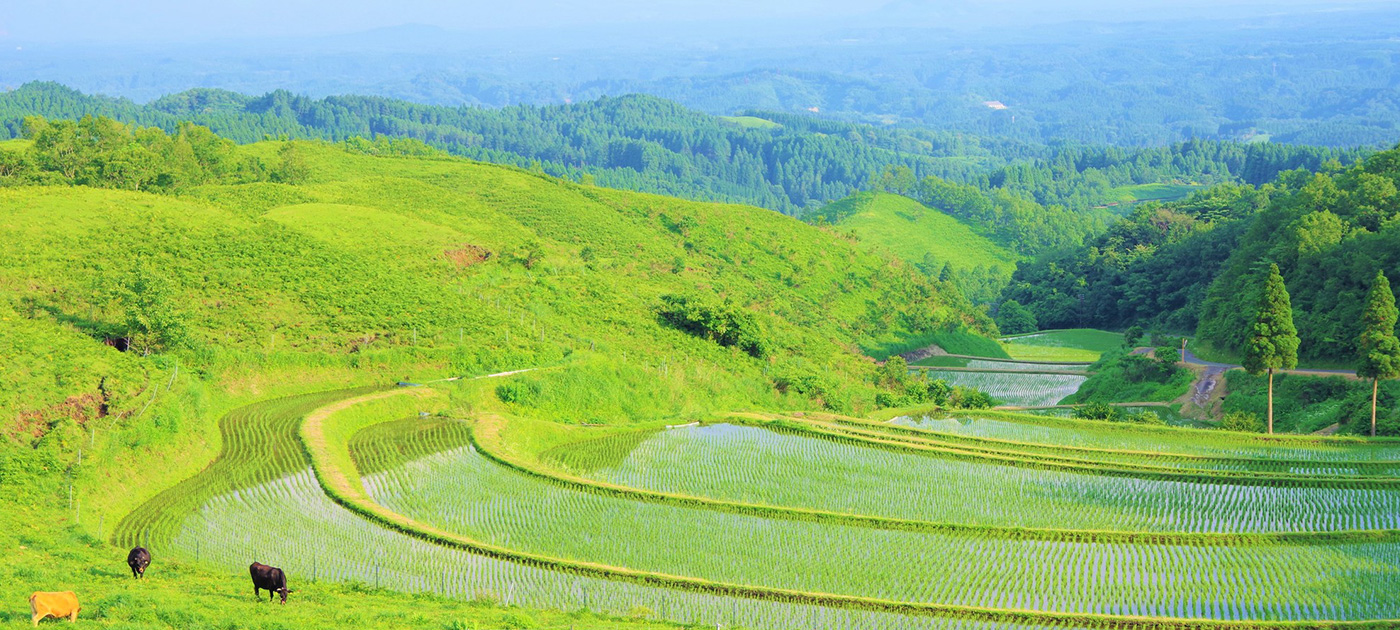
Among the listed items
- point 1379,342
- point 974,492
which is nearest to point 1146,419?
point 1379,342

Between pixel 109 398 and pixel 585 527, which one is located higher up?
pixel 109 398

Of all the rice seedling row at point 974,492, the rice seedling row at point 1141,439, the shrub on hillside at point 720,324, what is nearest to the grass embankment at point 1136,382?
the rice seedling row at point 1141,439

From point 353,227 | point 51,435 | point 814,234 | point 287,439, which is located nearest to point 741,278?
point 814,234

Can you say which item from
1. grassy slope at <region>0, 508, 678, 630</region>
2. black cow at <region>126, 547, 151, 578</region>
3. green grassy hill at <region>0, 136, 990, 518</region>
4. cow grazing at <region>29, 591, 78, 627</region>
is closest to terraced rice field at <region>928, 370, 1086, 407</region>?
green grassy hill at <region>0, 136, 990, 518</region>

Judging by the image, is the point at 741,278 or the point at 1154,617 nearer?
the point at 1154,617

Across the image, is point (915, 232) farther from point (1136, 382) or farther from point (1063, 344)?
point (1136, 382)

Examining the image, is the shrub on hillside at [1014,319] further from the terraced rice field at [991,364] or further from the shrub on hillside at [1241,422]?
the shrub on hillside at [1241,422]

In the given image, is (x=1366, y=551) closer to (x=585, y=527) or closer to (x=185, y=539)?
(x=585, y=527)
